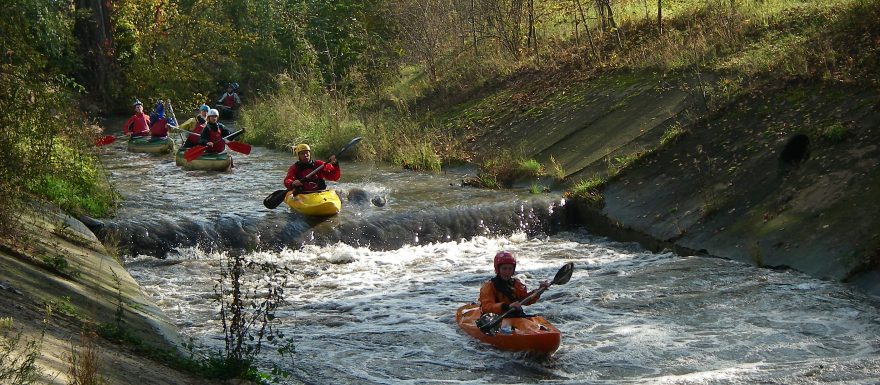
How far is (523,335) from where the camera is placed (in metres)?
9.12

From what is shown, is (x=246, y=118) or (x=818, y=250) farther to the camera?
(x=246, y=118)

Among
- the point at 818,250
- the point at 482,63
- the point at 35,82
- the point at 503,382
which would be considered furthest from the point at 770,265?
the point at 482,63

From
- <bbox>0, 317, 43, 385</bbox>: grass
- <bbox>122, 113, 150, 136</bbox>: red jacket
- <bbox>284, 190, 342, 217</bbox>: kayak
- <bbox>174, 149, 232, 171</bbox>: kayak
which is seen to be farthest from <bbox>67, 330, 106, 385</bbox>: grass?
<bbox>122, 113, 150, 136</bbox>: red jacket

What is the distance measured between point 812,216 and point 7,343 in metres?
9.22

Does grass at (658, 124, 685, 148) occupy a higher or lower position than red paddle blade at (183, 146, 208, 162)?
lower

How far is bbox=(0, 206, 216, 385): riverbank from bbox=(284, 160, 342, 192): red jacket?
4.15m

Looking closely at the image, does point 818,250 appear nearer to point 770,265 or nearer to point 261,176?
point 770,265

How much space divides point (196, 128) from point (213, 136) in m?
3.20

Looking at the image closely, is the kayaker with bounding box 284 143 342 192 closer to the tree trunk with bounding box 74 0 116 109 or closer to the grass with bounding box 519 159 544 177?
A: the grass with bounding box 519 159 544 177

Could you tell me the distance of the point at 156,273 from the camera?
1241cm

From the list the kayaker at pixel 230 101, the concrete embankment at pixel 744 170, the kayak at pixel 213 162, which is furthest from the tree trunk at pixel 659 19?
the kayaker at pixel 230 101

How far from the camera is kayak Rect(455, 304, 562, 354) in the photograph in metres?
9.02

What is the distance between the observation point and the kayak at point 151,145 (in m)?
23.4

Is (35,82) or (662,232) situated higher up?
(35,82)
